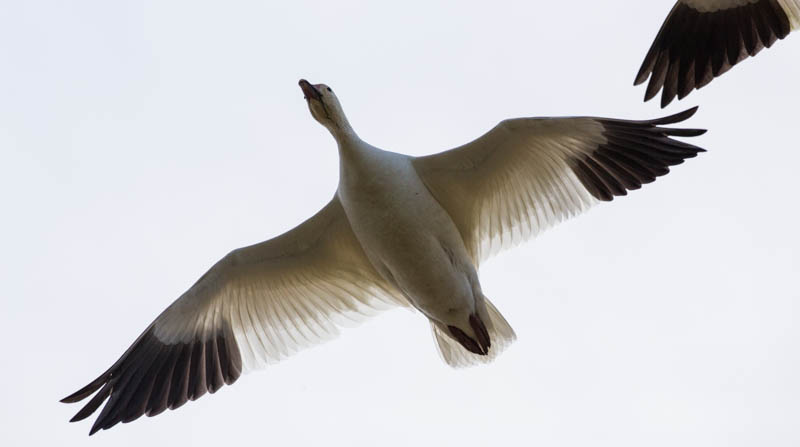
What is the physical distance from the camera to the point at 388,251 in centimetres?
980

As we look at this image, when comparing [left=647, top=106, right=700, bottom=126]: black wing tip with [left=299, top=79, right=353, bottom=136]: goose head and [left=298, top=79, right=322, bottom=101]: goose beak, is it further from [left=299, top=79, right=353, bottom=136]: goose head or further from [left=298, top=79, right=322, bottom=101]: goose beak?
[left=298, top=79, right=322, bottom=101]: goose beak

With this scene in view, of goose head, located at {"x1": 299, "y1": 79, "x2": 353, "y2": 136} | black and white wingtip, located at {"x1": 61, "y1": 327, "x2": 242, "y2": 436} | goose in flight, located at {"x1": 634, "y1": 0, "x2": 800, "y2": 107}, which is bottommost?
black and white wingtip, located at {"x1": 61, "y1": 327, "x2": 242, "y2": 436}

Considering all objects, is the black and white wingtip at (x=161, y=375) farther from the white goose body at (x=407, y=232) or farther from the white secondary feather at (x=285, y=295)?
the white goose body at (x=407, y=232)

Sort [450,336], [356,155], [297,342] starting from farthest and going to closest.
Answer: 1. [297,342]
2. [450,336]
3. [356,155]

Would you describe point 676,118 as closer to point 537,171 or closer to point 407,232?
point 537,171

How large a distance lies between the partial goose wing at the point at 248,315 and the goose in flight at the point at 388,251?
0.04 ft

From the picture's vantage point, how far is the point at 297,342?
11016 millimetres

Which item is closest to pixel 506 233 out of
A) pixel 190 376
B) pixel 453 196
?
pixel 453 196

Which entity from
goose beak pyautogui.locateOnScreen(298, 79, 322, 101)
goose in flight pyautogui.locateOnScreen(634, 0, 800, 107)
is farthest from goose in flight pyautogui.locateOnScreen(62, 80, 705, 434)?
goose in flight pyautogui.locateOnScreen(634, 0, 800, 107)

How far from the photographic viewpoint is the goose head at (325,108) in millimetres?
9945

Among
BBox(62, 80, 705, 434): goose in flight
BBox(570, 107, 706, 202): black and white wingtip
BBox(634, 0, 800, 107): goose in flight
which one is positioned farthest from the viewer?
BBox(634, 0, 800, 107): goose in flight

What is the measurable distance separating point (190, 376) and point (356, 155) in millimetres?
2543

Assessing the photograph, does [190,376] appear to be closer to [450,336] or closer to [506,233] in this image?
[450,336]

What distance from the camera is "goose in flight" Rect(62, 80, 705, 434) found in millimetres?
9734
